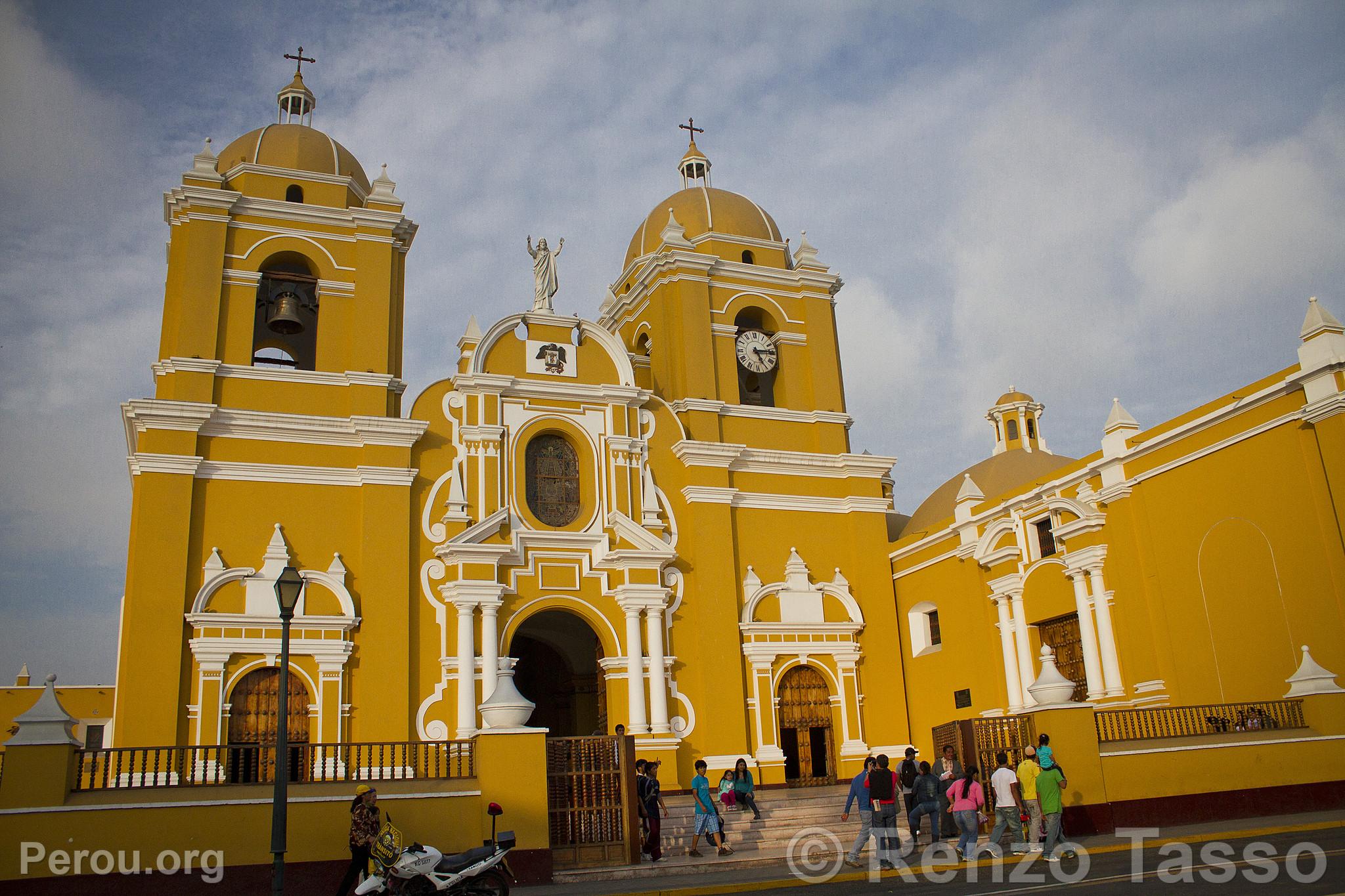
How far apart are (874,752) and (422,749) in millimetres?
8390

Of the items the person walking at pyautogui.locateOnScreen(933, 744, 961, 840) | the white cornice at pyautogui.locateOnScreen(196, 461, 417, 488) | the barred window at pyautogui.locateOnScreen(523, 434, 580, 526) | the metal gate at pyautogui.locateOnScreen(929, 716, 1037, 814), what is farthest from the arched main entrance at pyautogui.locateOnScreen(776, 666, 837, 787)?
the white cornice at pyautogui.locateOnScreen(196, 461, 417, 488)

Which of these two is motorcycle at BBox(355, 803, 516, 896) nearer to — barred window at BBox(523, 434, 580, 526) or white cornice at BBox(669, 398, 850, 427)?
barred window at BBox(523, 434, 580, 526)

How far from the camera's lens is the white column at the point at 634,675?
1900cm

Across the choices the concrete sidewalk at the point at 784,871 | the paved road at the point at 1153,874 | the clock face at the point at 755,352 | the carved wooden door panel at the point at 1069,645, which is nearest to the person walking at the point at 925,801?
the concrete sidewalk at the point at 784,871

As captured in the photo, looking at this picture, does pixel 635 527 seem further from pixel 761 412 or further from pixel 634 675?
pixel 761 412

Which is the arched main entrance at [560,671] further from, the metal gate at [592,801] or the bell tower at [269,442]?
the metal gate at [592,801]

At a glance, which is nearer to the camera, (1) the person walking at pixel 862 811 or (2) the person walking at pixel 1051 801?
(2) the person walking at pixel 1051 801

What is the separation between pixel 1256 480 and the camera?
15.6m

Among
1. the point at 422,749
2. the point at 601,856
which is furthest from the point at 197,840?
the point at 422,749

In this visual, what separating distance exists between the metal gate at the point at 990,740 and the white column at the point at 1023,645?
3.62 metres

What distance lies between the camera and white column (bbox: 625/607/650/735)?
19.0 meters

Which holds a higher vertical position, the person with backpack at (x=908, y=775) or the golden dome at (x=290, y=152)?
the golden dome at (x=290, y=152)

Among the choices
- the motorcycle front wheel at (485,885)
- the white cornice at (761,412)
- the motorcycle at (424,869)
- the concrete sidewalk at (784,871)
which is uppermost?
the white cornice at (761,412)

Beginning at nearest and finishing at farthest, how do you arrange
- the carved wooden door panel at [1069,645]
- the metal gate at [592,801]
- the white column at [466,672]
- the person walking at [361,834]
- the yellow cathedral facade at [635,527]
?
the person walking at [361,834]
the metal gate at [592,801]
the yellow cathedral facade at [635,527]
the white column at [466,672]
the carved wooden door panel at [1069,645]
